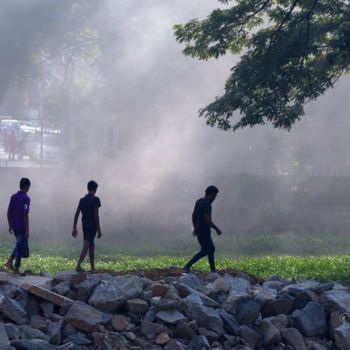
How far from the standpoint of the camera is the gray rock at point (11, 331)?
734cm

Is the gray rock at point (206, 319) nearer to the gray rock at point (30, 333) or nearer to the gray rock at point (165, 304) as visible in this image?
the gray rock at point (165, 304)

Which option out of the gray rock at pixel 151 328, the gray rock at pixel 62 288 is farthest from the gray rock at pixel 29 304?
the gray rock at pixel 151 328

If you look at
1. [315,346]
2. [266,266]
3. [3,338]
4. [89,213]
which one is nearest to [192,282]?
[315,346]

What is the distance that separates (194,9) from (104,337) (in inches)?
1209

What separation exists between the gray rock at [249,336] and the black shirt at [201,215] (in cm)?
277

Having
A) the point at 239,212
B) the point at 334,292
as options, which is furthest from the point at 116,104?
the point at 334,292

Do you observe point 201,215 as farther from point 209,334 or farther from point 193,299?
point 209,334

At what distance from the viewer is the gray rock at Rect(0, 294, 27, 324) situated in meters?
7.66


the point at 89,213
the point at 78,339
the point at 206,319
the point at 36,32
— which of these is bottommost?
the point at 78,339

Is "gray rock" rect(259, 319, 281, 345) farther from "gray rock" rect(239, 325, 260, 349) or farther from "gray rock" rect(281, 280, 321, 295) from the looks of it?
"gray rock" rect(281, 280, 321, 295)

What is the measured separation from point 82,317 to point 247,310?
2352mm

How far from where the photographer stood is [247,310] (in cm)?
873

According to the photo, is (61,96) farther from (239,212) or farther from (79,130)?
(239,212)

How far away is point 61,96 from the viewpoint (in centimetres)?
5175
